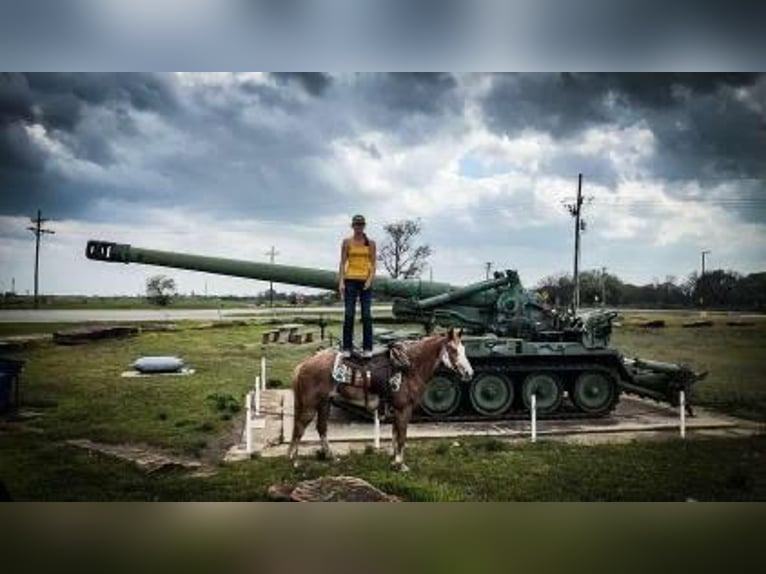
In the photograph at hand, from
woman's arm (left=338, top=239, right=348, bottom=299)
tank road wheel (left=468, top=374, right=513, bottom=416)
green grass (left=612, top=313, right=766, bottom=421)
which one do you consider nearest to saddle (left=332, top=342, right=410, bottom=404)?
woman's arm (left=338, top=239, right=348, bottom=299)

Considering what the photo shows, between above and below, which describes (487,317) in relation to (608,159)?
below

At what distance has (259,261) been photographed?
6.26 meters

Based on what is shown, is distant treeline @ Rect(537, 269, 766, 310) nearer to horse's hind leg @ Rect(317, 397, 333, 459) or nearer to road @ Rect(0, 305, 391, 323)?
road @ Rect(0, 305, 391, 323)

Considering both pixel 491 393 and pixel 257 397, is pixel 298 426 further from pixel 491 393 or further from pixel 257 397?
pixel 491 393

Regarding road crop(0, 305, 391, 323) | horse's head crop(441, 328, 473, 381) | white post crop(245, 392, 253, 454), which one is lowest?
white post crop(245, 392, 253, 454)

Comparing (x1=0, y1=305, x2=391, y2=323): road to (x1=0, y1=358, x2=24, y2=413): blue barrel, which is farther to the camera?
(x1=0, y1=305, x2=391, y2=323): road

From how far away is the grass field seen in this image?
5.59 meters

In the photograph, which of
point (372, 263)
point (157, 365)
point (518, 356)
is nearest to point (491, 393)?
point (518, 356)

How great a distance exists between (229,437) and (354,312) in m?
1.39

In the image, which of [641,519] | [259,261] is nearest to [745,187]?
[641,519]

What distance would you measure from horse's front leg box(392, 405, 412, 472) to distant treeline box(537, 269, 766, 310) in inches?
67.5

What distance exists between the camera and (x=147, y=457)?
5738 mm

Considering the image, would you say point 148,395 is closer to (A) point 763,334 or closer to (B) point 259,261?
(B) point 259,261
